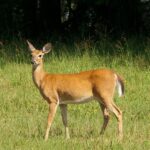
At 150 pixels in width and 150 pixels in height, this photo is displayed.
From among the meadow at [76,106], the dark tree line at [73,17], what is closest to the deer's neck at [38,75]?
the meadow at [76,106]

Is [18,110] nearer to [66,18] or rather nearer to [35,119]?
[35,119]

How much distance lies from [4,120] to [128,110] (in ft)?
6.57

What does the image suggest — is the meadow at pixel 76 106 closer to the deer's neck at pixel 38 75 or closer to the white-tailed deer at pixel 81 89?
the white-tailed deer at pixel 81 89

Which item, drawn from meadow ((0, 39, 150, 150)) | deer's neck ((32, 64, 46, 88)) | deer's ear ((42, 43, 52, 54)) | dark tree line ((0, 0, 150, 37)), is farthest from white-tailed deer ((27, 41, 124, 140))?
dark tree line ((0, 0, 150, 37))

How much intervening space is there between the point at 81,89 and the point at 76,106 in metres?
1.84

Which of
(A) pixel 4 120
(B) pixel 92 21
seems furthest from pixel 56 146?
(B) pixel 92 21

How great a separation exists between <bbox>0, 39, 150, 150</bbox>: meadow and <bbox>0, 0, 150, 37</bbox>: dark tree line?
4.66 feet

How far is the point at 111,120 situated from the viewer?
9.30m

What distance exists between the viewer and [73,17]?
1875 centimetres

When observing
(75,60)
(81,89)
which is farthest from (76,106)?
(75,60)

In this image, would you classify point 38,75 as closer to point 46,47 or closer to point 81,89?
point 46,47

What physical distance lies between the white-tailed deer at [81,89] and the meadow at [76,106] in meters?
0.34

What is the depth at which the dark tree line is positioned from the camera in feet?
55.1

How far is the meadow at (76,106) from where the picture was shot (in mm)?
7766
